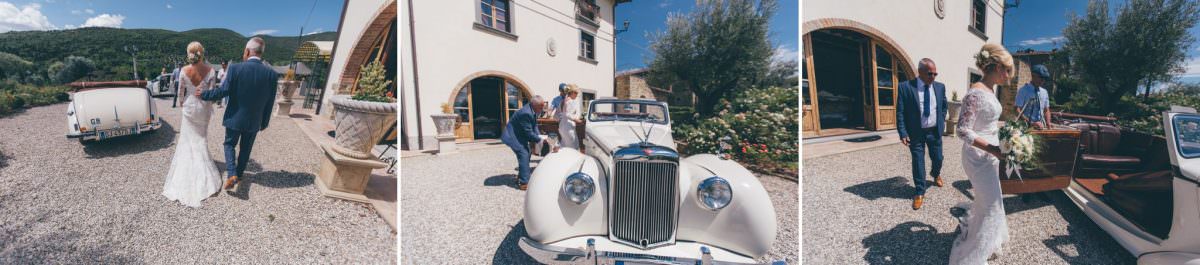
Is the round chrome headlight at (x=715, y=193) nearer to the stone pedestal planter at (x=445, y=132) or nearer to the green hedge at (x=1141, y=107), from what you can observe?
the green hedge at (x=1141, y=107)

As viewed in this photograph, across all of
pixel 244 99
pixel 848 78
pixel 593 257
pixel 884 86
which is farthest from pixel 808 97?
pixel 244 99

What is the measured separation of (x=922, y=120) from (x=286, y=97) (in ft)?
11.3

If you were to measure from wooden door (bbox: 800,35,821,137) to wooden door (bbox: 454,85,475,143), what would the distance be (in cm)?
228

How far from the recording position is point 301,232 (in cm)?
195

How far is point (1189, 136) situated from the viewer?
154 cm

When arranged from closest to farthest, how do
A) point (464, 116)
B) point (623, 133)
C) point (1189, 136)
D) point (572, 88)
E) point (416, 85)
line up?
1. point (1189, 136)
2. point (416, 85)
3. point (623, 133)
4. point (464, 116)
5. point (572, 88)

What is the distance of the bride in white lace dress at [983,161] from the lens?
1680mm

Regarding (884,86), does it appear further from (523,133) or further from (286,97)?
(286,97)

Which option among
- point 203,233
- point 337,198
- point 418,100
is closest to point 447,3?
point 418,100

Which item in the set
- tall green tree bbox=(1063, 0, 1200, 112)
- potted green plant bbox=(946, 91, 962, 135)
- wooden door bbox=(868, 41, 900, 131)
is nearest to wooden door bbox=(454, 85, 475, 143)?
wooden door bbox=(868, 41, 900, 131)

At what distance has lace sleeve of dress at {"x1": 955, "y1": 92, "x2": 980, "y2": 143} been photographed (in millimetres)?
1693

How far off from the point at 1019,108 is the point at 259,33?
383 centimetres

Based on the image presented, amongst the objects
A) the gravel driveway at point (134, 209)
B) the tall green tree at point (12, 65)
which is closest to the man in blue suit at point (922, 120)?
the gravel driveway at point (134, 209)

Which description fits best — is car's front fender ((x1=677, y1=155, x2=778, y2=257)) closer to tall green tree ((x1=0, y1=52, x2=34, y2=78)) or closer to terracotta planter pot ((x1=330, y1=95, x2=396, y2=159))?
terracotta planter pot ((x1=330, y1=95, x2=396, y2=159))
